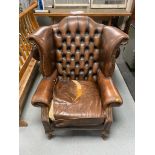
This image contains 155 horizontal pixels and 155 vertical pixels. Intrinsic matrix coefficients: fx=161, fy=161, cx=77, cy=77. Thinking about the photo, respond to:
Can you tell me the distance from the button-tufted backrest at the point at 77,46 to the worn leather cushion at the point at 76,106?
210 mm

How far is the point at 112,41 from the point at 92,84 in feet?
1.78

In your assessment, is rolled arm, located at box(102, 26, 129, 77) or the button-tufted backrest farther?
the button-tufted backrest

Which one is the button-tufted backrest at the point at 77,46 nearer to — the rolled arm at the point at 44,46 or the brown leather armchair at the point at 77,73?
the brown leather armchair at the point at 77,73

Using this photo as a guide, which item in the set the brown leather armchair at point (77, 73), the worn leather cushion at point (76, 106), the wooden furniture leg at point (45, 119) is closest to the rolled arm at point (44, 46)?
the brown leather armchair at point (77, 73)

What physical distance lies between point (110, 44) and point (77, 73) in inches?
21.8

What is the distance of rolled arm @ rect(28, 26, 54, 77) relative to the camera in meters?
1.54

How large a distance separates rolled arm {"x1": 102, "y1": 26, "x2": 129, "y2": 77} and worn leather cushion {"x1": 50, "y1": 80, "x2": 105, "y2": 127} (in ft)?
0.98

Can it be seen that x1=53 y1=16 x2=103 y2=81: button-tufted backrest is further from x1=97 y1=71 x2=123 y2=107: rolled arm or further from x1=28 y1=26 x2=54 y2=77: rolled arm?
x1=97 y1=71 x2=123 y2=107: rolled arm

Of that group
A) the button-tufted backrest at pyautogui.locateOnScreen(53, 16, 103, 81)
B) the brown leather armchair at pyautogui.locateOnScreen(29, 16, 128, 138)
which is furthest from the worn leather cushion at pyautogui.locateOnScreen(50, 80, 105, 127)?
the button-tufted backrest at pyautogui.locateOnScreen(53, 16, 103, 81)

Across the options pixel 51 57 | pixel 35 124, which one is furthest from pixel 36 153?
pixel 51 57

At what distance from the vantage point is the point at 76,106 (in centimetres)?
155

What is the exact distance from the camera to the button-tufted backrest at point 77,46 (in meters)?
1.74
